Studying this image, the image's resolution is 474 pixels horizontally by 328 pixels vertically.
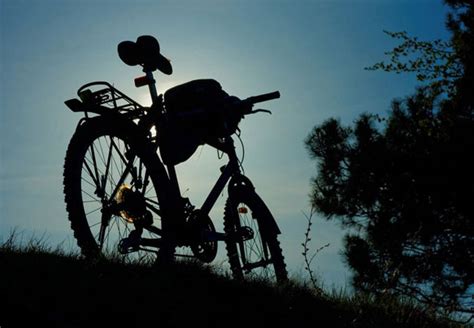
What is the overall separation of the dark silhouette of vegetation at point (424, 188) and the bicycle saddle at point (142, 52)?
20.2 feet

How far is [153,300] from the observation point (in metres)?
2.67

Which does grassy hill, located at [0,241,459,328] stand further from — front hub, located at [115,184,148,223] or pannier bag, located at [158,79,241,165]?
pannier bag, located at [158,79,241,165]

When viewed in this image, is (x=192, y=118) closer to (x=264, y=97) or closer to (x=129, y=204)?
(x=264, y=97)

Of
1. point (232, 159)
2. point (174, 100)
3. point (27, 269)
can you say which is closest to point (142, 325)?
point (27, 269)

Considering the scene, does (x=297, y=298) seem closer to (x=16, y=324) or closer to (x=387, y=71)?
(x=16, y=324)

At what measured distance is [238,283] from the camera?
3.39m

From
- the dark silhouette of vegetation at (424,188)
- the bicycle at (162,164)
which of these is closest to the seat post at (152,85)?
the bicycle at (162,164)

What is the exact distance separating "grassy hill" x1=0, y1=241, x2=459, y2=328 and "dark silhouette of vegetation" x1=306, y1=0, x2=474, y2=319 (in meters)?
5.85

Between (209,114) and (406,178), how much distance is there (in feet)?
22.1

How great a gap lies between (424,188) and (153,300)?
26.8ft

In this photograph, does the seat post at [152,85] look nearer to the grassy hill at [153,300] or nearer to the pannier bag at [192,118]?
the pannier bag at [192,118]

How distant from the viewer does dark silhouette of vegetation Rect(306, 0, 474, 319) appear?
30.8 ft

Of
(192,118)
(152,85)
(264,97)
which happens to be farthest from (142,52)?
(264,97)

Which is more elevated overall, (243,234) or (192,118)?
(192,118)
